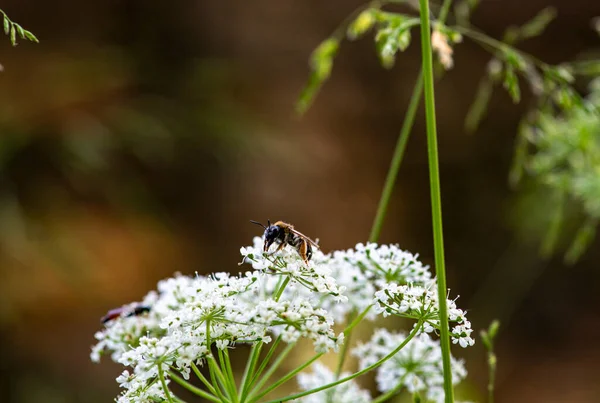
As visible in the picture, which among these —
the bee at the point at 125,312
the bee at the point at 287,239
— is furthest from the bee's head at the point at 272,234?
the bee at the point at 125,312

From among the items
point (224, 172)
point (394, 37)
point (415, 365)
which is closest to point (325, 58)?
point (394, 37)

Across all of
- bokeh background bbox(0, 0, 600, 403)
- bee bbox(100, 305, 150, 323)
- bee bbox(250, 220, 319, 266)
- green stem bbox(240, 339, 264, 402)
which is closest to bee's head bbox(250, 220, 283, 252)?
bee bbox(250, 220, 319, 266)

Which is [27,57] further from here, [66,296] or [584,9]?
[584,9]

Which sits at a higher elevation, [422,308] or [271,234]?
[271,234]

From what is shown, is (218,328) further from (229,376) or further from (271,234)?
(271,234)

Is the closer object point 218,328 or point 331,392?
point 218,328

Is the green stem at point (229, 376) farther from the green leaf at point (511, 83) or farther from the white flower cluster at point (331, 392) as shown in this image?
the green leaf at point (511, 83)

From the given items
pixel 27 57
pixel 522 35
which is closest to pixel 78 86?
pixel 27 57
